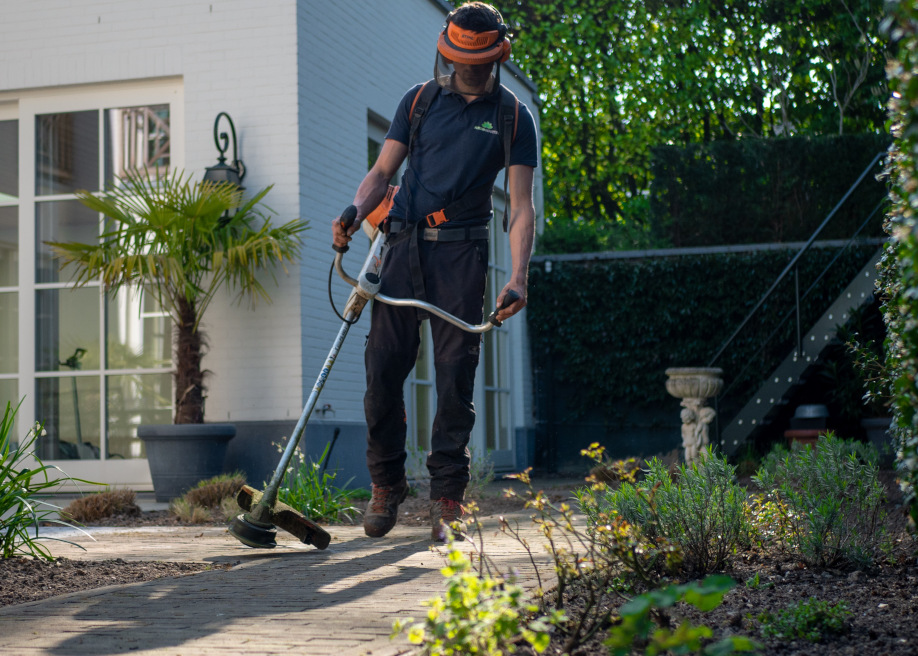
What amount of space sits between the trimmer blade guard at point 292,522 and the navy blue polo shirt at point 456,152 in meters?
1.24

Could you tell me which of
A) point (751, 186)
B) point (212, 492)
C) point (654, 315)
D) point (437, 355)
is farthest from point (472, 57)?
point (751, 186)

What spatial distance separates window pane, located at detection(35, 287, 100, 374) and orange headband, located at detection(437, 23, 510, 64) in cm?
442

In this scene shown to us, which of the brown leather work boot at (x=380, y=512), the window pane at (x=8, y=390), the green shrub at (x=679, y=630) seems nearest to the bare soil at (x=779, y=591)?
the green shrub at (x=679, y=630)

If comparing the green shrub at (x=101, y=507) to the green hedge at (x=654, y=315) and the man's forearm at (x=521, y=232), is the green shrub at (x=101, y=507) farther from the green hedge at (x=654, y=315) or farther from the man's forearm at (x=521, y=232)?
the green hedge at (x=654, y=315)

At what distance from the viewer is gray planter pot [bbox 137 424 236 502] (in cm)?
642

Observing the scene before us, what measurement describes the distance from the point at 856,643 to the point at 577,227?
12.1 m

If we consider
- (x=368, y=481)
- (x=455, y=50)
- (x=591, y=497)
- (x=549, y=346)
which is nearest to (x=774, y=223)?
(x=549, y=346)

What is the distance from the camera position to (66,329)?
24.4 ft

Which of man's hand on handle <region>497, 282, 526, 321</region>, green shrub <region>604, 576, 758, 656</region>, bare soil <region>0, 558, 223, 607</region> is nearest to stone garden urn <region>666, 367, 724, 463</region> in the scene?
man's hand on handle <region>497, 282, 526, 321</region>

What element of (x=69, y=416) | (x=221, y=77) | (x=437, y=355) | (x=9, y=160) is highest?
(x=221, y=77)

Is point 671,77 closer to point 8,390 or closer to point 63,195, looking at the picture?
point 63,195

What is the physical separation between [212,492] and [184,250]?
5.20 feet

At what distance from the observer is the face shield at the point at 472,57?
3867mm

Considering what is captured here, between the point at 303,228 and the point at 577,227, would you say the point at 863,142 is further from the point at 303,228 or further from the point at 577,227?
the point at 303,228
